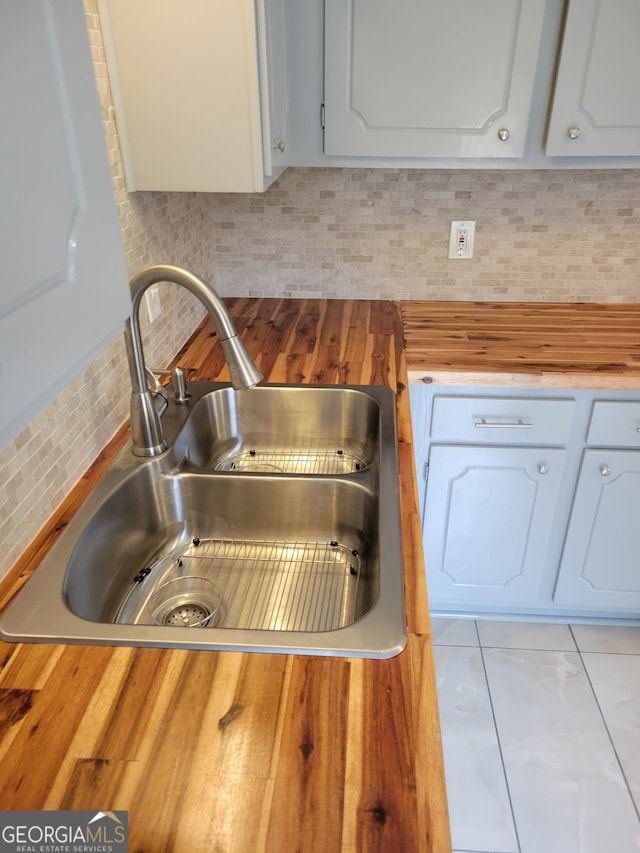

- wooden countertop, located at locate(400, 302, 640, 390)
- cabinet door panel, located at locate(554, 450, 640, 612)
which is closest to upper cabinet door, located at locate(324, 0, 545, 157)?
wooden countertop, located at locate(400, 302, 640, 390)

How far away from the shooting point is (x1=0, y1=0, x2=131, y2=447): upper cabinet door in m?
0.48

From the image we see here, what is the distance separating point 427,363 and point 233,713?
1.19 metres

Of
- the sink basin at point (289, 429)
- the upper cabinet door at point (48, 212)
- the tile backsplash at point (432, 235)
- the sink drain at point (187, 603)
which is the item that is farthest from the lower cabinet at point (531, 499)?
the upper cabinet door at point (48, 212)

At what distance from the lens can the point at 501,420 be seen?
1.79 meters

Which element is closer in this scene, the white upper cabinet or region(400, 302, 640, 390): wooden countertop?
the white upper cabinet

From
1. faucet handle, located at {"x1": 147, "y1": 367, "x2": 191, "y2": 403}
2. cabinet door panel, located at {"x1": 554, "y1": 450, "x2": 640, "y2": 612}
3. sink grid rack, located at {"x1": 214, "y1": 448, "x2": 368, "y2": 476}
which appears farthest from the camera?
cabinet door panel, located at {"x1": 554, "y1": 450, "x2": 640, "y2": 612}

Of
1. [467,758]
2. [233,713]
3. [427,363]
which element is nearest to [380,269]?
[427,363]

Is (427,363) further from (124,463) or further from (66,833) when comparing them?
(66,833)

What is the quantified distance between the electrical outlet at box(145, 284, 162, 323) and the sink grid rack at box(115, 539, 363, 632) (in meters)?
0.61

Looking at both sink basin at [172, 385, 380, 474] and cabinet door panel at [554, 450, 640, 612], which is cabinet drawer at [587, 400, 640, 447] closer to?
cabinet door panel at [554, 450, 640, 612]

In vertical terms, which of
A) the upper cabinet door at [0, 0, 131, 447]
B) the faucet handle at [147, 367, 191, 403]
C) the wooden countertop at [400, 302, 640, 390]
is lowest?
the wooden countertop at [400, 302, 640, 390]

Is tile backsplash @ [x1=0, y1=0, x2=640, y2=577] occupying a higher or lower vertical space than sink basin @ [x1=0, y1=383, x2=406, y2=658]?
higher

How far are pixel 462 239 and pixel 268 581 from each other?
1430 mm

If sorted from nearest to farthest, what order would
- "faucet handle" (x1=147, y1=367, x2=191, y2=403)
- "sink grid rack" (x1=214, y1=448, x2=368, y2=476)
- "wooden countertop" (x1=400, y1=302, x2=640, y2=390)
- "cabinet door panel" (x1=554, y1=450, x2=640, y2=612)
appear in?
"faucet handle" (x1=147, y1=367, x2=191, y2=403) < "sink grid rack" (x1=214, y1=448, x2=368, y2=476) < "wooden countertop" (x1=400, y1=302, x2=640, y2=390) < "cabinet door panel" (x1=554, y1=450, x2=640, y2=612)
